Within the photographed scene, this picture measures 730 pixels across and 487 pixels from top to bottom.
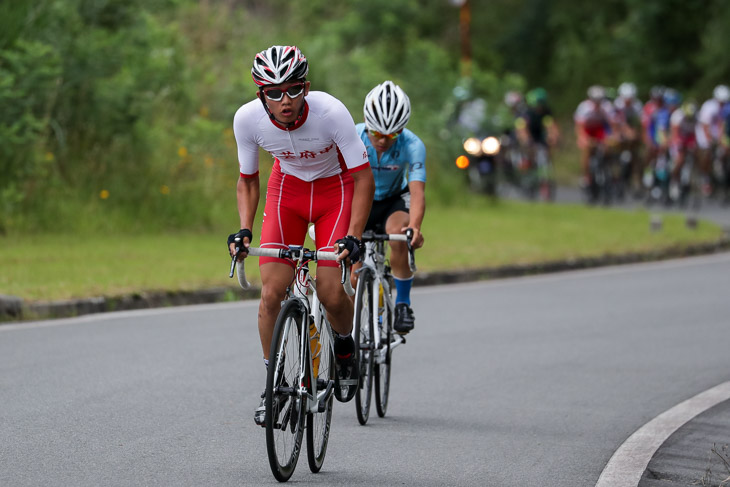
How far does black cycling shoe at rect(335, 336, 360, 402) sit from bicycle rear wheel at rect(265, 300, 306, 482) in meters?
0.73

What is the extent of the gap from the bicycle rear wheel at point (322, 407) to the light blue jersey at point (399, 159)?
198 cm

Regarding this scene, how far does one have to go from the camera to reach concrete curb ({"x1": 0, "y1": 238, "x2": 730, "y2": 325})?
1152cm

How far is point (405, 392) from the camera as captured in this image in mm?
9227

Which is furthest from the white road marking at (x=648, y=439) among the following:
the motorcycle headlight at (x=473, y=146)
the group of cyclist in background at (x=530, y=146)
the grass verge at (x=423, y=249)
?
the group of cyclist in background at (x=530, y=146)

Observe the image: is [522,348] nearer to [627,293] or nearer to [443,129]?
[627,293]

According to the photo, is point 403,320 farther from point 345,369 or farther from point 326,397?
point 326,397

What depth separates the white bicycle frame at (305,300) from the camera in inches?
255

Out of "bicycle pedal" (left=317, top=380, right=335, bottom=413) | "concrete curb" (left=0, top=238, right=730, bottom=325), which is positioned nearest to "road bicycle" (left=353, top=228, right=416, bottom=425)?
"bicycle pedal" (left=317, top=380, right=335, bottom=413)

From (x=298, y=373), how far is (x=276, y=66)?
145 cm

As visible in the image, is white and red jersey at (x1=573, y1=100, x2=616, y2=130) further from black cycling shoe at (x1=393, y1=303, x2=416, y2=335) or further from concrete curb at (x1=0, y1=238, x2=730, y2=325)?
black cycling shoe at (x1=393, y1=303, x2=416, y2=335)

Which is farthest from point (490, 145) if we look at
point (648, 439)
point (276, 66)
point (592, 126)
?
point (276, 66)

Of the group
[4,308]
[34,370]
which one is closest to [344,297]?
[34,370]

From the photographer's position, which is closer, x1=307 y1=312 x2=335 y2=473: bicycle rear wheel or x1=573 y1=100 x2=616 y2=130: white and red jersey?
x1=307 y1=312 x2=335 y2=473: bicycle rear wheel

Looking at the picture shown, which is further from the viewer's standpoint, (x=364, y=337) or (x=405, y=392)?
(x=405, y=392)
